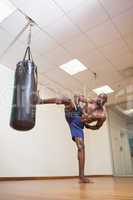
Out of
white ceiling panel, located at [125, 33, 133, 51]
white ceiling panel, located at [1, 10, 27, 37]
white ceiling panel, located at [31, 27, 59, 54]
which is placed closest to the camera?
white ceiling panel, located at [1, 10, 27, 37]

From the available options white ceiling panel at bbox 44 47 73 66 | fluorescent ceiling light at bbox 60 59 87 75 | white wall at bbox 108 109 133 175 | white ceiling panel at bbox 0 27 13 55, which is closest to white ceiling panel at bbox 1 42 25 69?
white ceiling panel at bbox 0 27 13 55

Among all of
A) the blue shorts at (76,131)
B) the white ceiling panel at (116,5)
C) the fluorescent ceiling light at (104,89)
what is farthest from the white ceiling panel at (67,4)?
the fluorescent ceiling light at (104,89)

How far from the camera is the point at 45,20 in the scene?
10.9ft

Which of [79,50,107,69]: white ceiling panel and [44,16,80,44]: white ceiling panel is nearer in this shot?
[44,16,80,44]: white ceiling panel

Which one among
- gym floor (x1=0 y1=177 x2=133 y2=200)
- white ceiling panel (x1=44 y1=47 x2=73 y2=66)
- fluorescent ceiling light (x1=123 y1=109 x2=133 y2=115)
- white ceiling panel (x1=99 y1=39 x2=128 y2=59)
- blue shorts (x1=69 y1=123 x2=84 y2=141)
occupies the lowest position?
gym floor (x1=0 y1=177 x2=133 y2=200)

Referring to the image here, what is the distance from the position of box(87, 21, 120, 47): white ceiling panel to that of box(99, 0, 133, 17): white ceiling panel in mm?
233

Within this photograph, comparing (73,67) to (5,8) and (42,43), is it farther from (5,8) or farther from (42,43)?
(5,8)

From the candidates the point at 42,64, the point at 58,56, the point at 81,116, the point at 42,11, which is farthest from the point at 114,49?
the point at 81,116

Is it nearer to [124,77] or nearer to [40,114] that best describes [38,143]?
[40,114]

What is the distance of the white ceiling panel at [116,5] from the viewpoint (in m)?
3.05

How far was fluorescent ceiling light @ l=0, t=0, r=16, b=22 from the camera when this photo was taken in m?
3.00

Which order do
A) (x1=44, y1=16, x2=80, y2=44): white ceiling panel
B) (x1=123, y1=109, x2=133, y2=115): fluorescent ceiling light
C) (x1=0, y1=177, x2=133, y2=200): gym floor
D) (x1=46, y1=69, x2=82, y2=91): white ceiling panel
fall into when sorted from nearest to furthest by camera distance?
(x1=0, y1=177, x2=133, y2=200): gym floor, (x1=44, y1=16, x2=80, y2=44): white ceiling panel, (x1=46, y1=69, x2=82, y2=91): white ceiling panel, (x1=123, y1=109, x2=133, y2=115): fluorescent ceiling light

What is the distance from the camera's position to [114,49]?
4172mm

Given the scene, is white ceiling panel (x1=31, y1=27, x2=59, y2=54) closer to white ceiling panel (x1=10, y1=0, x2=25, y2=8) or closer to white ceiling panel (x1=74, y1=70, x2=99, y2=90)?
white ceiling panel (x1=10, y1=0, x2=25, y2=8)
